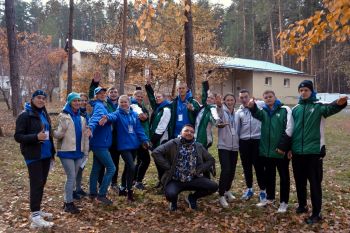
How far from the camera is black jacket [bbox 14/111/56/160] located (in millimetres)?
5005

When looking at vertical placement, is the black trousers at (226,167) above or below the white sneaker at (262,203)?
above

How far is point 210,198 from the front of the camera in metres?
6.95

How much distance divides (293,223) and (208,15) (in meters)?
17.0

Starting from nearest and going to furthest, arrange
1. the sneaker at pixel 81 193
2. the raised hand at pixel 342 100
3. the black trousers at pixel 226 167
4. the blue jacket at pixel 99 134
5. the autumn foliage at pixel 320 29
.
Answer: the autumn foliage at pixel 320 29 < the raised hand at pixel 342 100 < the blue jacket at pixel 99 134 < the black trousers at pixel 226 167 < the sneaker at pixel 81 193

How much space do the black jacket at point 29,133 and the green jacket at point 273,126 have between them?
11.3 ft

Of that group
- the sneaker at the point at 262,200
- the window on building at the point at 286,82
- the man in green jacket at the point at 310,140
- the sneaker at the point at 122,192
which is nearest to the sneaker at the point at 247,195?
the sneaker at the point at 262,200

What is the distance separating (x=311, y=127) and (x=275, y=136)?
0.65 m

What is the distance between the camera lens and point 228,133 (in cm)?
642

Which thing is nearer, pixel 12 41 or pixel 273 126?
pixel 273 126

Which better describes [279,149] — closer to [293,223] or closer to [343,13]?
[293,223]

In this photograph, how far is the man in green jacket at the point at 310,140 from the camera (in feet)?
17.8

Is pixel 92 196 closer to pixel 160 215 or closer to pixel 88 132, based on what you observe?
pixel 160 215

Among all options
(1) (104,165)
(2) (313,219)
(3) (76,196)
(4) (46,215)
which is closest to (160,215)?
(1) (104,165)

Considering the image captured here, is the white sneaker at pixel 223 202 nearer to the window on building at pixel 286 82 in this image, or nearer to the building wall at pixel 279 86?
the building wall at pixel 279 86
